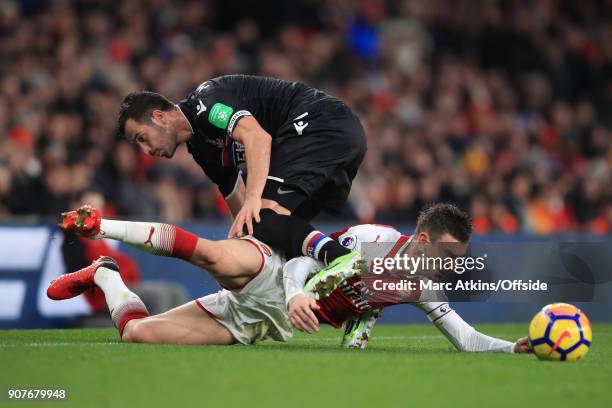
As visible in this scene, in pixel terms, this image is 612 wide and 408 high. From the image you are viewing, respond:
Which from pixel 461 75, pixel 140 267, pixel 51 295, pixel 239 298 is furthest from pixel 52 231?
pixel 461 75

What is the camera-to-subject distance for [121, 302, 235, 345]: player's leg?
6.26 meters

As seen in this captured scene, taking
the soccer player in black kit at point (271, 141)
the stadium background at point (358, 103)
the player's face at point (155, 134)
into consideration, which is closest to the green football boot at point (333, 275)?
the soccer player in black kit at point (271, 141)

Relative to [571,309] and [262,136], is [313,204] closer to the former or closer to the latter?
[262,136]

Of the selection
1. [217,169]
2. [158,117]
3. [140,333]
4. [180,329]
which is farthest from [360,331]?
[158,117]

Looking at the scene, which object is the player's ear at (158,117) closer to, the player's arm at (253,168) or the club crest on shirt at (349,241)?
the player's arm at (253,168)

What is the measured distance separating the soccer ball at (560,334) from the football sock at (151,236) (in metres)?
1.94

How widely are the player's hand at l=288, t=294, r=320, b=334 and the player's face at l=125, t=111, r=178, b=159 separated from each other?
1521mm

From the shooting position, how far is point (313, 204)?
679 centimetres

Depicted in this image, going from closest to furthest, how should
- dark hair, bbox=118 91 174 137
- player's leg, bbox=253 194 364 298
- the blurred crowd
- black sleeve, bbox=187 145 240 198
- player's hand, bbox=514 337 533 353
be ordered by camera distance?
player's leg, bbox=253 194 364 298
player's hand, bbox=514 337 533 353
dark hair, bbox=118 91 174 137
black sleeve, bbox=187 145 240 198
the blurred crowd

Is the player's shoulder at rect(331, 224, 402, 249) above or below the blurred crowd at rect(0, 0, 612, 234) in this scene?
below

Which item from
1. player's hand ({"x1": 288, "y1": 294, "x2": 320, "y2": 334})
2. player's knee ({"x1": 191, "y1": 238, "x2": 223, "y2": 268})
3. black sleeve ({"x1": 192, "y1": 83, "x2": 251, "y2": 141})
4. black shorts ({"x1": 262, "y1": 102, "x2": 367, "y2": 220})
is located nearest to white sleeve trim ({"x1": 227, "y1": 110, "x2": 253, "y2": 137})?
black sleeve ({"x1": 192, "y1": 83, "x2": 251, "y2": 141})

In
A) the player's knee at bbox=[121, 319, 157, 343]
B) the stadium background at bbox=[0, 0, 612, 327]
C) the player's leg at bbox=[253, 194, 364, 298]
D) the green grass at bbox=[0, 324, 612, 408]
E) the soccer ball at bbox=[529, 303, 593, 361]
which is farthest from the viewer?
the stadium background at bbox=[0, 0, 612, 327]

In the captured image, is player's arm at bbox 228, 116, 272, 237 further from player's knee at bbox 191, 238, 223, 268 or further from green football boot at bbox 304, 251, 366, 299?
green football boot at bbox 304, 251, 366, 299

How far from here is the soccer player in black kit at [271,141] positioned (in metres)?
6.16
